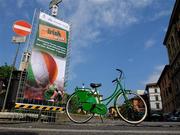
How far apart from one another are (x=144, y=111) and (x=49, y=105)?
295 inches

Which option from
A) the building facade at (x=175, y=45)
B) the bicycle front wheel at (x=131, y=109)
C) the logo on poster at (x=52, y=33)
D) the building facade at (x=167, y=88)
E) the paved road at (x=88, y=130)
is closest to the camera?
the paved road at (x=88, y=130)

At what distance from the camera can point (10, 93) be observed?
Answer: 37.9 feet

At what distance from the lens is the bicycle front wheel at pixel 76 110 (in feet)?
20.0

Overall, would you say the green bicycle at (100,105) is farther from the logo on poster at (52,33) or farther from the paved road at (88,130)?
the logo on poster at (52,33)

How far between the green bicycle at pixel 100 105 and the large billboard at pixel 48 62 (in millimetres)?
5972

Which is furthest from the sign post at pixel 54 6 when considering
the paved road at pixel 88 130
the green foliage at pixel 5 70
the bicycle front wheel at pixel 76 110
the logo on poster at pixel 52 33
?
the green foliage at pixel 5 70

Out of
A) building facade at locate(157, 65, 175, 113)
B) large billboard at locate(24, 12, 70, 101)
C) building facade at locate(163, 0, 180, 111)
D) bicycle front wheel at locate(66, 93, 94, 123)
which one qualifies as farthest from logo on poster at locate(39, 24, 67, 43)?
building facade at locate(157, 65, 175, 113)

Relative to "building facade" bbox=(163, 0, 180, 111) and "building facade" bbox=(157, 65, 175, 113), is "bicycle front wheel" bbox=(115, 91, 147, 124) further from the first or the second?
"building facade" bbox=(157, 65, 175, 113)

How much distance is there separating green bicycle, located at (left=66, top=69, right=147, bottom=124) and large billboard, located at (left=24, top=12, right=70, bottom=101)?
597cm

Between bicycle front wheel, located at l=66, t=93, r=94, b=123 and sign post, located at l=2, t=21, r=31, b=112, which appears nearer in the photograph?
bicycle front wheel, located at l=66, t=93, r=94, b=123

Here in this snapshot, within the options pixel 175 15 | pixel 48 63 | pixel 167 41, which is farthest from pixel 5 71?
pixel 167 41

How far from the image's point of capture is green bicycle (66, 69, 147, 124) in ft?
18.5

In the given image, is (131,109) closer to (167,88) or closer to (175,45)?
(175,45)

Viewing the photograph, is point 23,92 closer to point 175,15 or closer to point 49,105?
point 49,105
